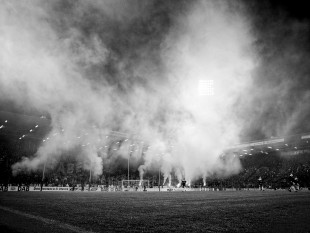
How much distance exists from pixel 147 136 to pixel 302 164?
28618 mm

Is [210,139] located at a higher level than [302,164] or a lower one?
higher

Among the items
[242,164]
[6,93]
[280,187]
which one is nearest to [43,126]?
[6,93]

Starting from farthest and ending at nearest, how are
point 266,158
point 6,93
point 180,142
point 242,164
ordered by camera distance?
point 242,164 → point 266,158 → point 180,142 → point 6,93

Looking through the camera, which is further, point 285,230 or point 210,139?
point 210,139

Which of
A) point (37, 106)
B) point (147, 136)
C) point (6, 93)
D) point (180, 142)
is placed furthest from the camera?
point (180, 142)

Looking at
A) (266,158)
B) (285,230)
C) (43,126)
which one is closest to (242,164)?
(266,158)

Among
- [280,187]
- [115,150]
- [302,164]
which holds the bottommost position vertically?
[280,187]

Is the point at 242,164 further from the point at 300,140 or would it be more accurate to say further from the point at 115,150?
the point at 115,150

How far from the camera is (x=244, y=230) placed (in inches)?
137

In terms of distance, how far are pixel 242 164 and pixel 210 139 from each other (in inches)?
505

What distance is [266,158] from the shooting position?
5466 centimetres

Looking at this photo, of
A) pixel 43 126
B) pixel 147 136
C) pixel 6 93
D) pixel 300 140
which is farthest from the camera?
pixel 147 136

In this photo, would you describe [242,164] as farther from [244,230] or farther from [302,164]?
[244,230]

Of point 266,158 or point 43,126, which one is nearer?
point 43,126
